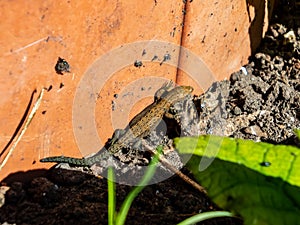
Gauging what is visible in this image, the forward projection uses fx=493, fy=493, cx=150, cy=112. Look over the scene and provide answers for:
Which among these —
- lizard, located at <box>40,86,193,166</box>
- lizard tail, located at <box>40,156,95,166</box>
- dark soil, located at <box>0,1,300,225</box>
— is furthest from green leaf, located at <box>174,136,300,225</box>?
lizard, located at <box>40,86,193,166</box>

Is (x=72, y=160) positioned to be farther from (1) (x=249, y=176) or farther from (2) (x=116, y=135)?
(1) (x=249, y=176)

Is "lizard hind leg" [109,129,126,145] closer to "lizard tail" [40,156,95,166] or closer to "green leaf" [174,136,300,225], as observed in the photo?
"lizard tail" [40,156,95,166]

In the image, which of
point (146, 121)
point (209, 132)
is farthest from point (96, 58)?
point (209, 132)

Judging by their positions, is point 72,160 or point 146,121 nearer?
point 72,160

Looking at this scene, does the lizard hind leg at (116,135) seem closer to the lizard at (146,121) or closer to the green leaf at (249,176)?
the lizard at (146,121)

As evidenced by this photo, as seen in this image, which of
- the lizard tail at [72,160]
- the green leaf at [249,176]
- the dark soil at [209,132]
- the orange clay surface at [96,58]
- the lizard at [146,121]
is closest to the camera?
the green leaf at [249,176]

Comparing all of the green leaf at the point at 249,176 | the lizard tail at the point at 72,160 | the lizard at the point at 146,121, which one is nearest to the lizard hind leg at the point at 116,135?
the lizard at the point at 146,121


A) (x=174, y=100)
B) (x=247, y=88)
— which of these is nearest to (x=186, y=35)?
(x=174, y=100)
